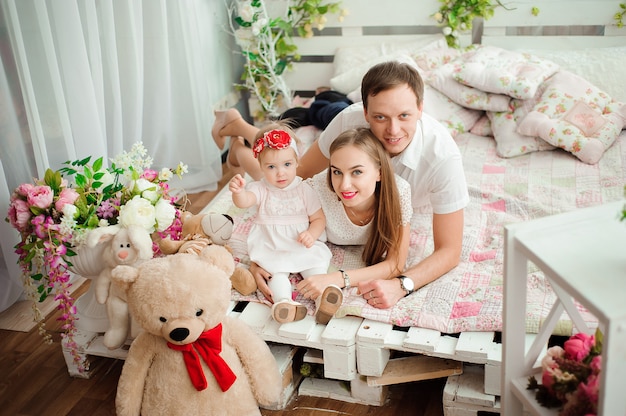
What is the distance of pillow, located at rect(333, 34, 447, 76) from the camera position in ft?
10.8

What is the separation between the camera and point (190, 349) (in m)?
Result: 1.74

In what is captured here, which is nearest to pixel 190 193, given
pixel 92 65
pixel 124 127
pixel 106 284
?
pixel 124 127

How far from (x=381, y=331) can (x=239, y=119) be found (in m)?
1.35

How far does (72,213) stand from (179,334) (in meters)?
0.53

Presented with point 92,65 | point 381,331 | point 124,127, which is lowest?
point 381,331

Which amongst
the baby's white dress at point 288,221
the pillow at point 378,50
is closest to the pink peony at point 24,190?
the baby's white dress at point 288,221

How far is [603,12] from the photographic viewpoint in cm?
311

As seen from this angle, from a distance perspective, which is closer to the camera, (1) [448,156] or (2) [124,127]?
(1) [448,156]

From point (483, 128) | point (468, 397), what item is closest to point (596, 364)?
point (468, 397)

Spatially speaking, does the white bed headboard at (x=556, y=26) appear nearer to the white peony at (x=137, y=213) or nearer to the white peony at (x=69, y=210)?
the white peony at (x=137, y=213)

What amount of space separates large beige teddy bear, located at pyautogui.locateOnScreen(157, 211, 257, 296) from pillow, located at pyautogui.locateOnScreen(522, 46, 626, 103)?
1.74 metres

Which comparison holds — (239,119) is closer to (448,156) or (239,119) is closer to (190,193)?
(190,193)

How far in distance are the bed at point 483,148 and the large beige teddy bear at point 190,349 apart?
138mm

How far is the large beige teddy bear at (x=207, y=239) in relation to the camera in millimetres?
2010
